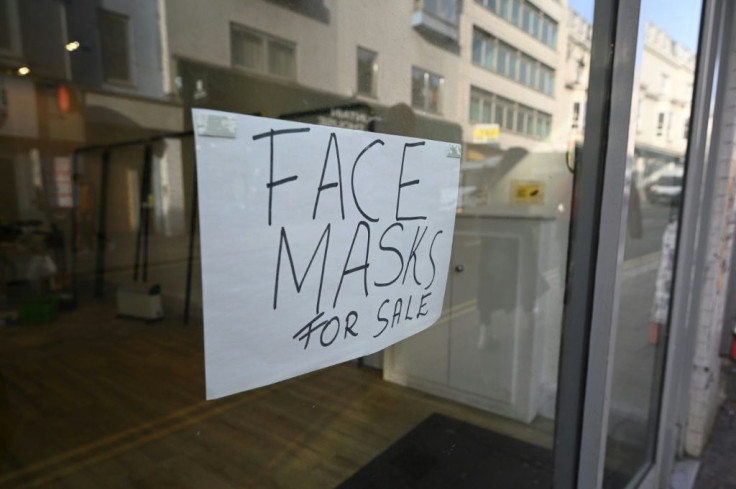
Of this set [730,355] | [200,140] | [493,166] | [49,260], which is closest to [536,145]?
[493,166]

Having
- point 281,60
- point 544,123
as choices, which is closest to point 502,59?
point 544,123

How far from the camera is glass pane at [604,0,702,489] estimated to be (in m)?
1.84

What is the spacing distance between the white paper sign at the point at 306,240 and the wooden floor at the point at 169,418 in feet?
0.93

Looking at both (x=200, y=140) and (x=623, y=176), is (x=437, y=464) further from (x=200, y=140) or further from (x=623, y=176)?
(x=200, y=140)

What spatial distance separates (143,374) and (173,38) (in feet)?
6.33

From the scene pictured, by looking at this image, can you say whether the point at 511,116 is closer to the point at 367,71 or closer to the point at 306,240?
the point at 367,71

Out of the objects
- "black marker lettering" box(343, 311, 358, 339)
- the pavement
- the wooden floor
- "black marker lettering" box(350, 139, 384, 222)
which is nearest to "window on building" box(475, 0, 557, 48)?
"black marker lettering" box(350, 139, 384, 222)

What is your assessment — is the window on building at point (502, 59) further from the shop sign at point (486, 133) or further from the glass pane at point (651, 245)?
the glass pane at point (651, 245)

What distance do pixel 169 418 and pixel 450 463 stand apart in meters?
1.26

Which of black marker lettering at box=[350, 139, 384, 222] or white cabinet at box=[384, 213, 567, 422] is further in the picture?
white cabinet at box=[384, 213, 567, 422]

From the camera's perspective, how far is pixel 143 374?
92.0 inches

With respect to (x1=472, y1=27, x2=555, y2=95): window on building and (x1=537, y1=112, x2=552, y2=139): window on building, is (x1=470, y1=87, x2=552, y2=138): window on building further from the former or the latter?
(x1=472, y1=27, x2=555, y2=95): window on building

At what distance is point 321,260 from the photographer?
0.73m

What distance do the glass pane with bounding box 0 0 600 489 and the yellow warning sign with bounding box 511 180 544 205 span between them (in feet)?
0.04
